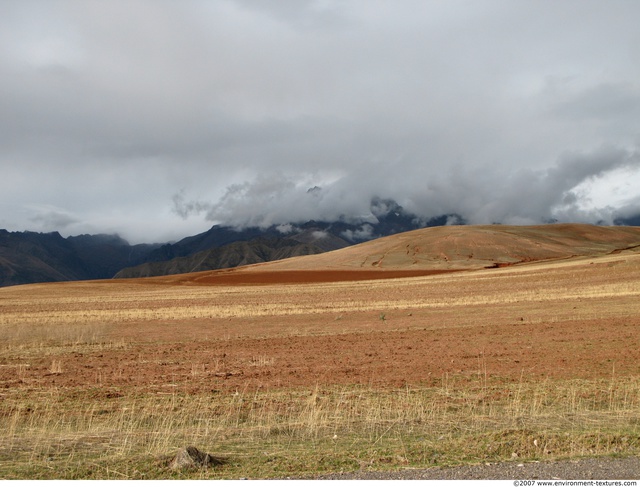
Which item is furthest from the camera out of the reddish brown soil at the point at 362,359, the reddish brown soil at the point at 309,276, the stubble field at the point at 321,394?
the reddish brown soil at the point at 309,276

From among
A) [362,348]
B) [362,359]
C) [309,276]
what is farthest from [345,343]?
[309,276]

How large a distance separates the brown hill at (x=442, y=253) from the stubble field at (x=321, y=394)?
8771 cm

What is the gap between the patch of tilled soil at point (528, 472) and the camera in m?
8.12

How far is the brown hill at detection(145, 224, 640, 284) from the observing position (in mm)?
132125

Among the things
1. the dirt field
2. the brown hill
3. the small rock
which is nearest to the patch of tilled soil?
the small rock

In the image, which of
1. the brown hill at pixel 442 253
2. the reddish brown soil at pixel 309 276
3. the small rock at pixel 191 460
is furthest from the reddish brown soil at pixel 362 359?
the brown hill at pixel 442 253

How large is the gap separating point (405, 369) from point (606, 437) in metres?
10.2

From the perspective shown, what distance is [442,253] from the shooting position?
153 m

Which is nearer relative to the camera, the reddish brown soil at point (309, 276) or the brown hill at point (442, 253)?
the reddish brown soil at point (309, 276)

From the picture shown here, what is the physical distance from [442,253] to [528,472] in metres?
148

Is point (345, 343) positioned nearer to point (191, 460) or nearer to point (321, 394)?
point (321, 394)

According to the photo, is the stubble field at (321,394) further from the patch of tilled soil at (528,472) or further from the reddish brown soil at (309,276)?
the reddish brown soil at (309,276)

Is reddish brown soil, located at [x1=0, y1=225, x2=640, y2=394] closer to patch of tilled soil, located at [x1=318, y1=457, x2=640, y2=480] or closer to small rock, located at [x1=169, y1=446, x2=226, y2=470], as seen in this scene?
small rock, located at [x1=169, y1=446, x2=226, y2=470]

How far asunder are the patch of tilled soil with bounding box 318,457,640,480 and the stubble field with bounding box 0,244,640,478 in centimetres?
46
